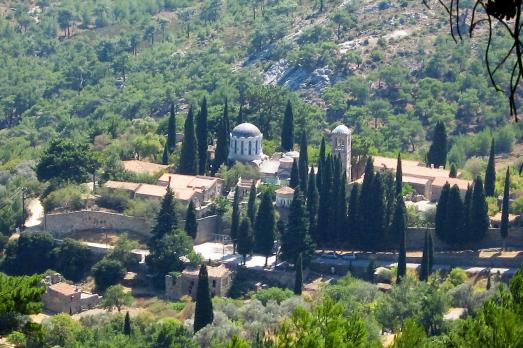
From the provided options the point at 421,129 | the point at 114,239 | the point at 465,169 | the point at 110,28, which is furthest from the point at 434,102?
the point at 110,28

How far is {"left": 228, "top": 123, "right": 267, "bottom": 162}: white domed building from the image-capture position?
74625 mm

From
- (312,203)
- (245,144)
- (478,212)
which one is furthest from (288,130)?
(478,212)

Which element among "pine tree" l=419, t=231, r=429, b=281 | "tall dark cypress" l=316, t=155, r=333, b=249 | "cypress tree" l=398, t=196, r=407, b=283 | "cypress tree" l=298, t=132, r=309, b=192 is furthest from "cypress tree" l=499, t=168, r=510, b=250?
"cypress tree" l=298, t=132, r=309, b=192

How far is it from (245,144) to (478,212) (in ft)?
Answer: 45.6

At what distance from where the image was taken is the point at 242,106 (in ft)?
268

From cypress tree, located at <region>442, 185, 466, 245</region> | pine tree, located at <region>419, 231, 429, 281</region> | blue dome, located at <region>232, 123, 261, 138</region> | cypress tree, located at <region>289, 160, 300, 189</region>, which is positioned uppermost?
blue dome, located at <region>232, 123, 261, 138</region>

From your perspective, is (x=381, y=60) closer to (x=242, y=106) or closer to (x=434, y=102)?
(x=434, y=102)

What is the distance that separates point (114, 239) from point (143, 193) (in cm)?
288

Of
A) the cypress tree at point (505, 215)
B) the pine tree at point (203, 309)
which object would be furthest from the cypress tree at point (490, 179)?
the pine tree at point (203, 309)

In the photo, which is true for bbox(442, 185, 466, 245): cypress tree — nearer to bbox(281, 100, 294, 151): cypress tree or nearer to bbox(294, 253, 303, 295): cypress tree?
bbox(294, 253, 303, 295): cypress tree

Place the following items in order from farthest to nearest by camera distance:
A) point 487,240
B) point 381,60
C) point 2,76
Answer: point 2,76, point 381,60, point 487,240

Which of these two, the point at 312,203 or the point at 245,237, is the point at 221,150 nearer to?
the point at 312,203

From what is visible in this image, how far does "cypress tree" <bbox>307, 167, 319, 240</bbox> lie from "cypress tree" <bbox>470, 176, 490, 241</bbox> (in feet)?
22.2

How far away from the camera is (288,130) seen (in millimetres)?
78188
